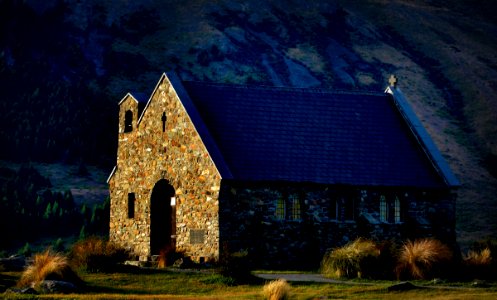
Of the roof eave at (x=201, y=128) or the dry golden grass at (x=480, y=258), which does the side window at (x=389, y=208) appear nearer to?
the dry golden grass at (x=480, y=258)

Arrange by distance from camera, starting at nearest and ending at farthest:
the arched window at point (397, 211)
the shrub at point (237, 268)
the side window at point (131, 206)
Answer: the shrub at point (237, 268)
the arched window at point (397, 211)
the side window at point (131, 206)

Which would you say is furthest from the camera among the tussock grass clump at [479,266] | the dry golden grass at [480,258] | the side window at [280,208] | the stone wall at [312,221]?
the side window at [280,208]

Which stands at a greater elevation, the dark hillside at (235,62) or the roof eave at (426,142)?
the dark hillside at (235,62)

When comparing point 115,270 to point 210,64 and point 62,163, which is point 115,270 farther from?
point 210,64

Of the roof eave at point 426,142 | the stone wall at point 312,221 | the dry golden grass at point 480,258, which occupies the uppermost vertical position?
the roof eave at point 426,142

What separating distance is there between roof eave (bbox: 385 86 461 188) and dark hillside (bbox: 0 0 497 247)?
32.9m

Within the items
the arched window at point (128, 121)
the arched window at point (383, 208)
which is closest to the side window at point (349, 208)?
the arched window at point (383, 208)

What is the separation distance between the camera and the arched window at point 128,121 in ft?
183

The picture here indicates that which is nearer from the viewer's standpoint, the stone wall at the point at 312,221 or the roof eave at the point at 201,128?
the roof eave at the point at 201,128

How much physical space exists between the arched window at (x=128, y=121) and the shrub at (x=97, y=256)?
893 centimetres

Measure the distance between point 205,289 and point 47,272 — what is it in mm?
5664

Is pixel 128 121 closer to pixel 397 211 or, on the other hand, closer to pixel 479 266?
pixel 397 211

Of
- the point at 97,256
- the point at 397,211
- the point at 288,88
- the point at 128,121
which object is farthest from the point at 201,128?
the point at 397,211

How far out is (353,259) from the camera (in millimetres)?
44219
